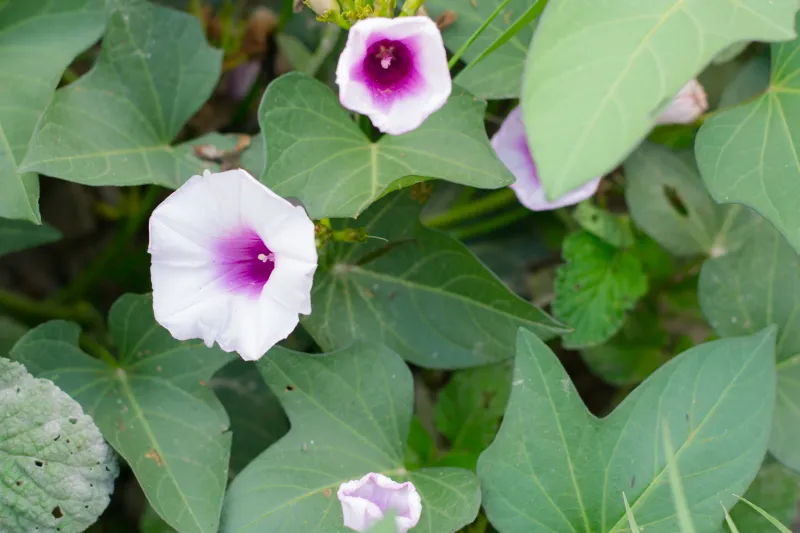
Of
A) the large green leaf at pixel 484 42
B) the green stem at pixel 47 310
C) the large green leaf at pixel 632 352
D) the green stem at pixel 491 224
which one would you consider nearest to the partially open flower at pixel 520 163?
the large green leaf at pixel 484 42

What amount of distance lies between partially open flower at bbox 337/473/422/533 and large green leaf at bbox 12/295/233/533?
0.15 metres

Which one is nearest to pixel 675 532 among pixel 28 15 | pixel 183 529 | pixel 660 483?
pixel 660 483

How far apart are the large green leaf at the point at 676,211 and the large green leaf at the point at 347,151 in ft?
1.10

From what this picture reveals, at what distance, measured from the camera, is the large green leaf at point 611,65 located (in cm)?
59

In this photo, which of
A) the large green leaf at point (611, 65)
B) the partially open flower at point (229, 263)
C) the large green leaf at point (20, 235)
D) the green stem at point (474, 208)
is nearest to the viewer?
the large green leaf at point (611, 65)

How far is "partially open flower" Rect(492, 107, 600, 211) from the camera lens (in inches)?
36.8

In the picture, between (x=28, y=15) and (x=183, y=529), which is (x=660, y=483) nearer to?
(x=183, y=529)

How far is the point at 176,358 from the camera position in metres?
0.90

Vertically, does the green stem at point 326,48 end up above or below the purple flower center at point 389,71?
below

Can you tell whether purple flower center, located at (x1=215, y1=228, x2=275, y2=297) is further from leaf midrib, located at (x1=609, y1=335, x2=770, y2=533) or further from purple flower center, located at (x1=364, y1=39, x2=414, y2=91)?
leaf midrib, located at (x1=609, y1=335, x2=770, y2=533)

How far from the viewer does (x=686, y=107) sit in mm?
1004

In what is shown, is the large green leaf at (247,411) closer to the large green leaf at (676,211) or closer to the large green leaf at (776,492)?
the large green leaf at (676,211)

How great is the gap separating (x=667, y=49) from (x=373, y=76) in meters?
0.28

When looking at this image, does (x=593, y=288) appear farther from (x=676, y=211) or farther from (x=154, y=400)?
(x=154, y=400)
